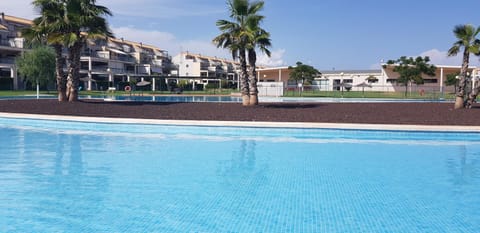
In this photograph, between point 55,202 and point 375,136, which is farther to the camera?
point 375,136

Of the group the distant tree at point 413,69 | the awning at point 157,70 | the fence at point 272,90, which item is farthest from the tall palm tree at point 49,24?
the awning at point 157,70

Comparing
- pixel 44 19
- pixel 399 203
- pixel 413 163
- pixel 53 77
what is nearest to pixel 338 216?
pixel 399 203

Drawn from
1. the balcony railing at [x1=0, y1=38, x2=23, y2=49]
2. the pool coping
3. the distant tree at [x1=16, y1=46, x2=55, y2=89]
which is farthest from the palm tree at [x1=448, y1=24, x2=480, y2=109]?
the balcony railing at [x1=0, y1=38, x2=23, y2=49]

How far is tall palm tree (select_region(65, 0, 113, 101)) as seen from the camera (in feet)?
66.2

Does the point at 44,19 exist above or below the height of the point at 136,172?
above

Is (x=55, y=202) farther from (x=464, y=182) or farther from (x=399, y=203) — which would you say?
(x=464, y=182)

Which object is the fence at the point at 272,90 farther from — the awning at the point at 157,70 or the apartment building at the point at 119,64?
the awning at the point at 157,70

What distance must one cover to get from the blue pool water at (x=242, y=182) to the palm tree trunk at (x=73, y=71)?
9.25 metres

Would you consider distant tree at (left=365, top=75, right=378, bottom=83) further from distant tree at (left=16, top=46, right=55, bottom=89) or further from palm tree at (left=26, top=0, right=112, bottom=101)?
palm tree at (left=26, top=0, right=112, bottom=101)

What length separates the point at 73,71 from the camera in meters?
21.5

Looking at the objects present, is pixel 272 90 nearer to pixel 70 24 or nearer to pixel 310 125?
pixel 70 24

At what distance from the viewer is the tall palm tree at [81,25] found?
20.2 metres

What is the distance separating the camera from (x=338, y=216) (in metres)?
5.29

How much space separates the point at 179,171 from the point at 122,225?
3.19 meters
